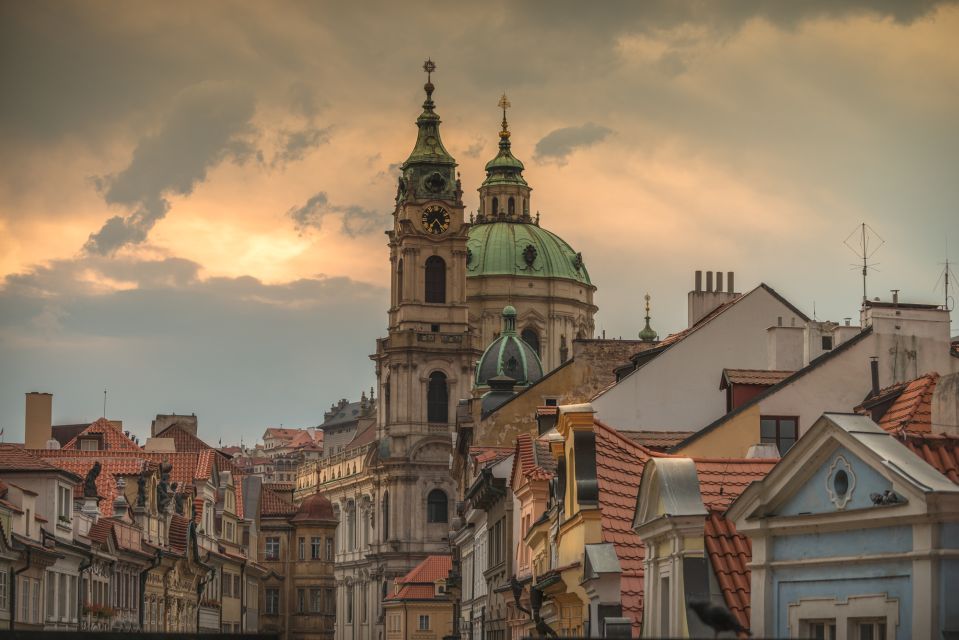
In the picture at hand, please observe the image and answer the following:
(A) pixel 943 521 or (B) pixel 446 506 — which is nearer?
(A) pixel 943 521

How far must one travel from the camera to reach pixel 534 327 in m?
166

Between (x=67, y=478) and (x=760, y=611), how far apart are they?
3678cm

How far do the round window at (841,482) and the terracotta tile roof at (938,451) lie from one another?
3.70 ft

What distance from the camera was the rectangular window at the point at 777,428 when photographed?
37.1 m

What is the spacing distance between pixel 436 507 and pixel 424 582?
136 ft

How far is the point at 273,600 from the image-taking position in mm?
133875

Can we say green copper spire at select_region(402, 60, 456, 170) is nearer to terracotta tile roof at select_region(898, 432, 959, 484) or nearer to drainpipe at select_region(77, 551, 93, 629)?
drainpipe at select_region(77, 551, 93, 629)

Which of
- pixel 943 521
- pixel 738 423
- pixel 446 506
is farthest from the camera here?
pixel 446 506

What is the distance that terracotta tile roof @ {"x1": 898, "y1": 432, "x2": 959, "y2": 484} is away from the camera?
75.3 feet

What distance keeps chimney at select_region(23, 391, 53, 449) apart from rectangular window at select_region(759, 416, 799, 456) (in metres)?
51.5

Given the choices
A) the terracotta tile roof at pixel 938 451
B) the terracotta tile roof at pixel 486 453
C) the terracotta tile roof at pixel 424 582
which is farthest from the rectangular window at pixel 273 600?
the terracotta tile roof at pixel 938 451

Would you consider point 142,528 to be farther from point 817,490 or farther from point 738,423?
point 817,490

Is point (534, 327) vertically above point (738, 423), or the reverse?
point (534, 327)

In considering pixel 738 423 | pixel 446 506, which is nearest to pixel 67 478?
pixel 738 423
